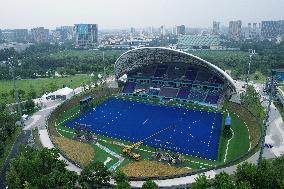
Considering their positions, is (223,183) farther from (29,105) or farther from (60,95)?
(60,95)

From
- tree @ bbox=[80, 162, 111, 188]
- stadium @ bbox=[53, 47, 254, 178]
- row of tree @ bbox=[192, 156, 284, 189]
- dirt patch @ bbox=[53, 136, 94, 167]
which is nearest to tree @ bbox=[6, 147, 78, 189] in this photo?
tree @ bbox=[80, 162, 111, 188]

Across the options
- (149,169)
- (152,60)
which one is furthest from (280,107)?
(149,169)

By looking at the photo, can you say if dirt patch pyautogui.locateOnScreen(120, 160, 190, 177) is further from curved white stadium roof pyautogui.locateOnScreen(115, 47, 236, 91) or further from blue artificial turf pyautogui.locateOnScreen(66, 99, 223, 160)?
curved white stadium roof pyautogui.locateOnScreen(115, 47, 236, 91)

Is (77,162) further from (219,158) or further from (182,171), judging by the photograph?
(219,158)

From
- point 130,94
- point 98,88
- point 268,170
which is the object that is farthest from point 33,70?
point 268,170

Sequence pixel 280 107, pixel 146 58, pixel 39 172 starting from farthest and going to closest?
1. pixel 146 58
2. pixel 280 107
3. pixel 39 172

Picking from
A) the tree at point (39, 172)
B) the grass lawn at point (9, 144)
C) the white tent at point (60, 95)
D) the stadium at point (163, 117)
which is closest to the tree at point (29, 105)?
the stadium at point (163, 117)

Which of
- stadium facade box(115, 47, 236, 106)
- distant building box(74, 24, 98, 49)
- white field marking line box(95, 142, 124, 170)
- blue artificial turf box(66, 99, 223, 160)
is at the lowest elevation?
white field marking line box(95, 142, 124, 170)
